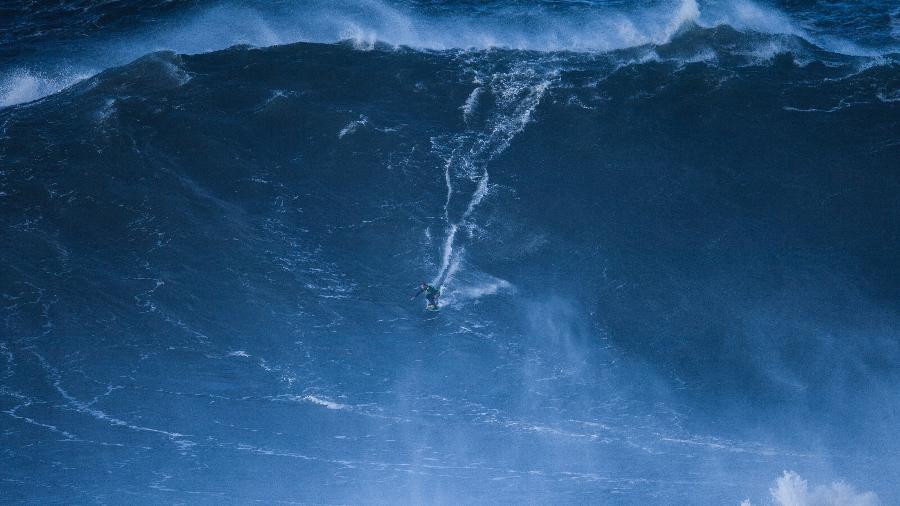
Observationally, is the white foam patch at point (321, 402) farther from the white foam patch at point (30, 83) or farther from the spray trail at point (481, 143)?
the white foam patch at point (30, 83)

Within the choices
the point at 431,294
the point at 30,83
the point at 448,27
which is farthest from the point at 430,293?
the point at 30,83

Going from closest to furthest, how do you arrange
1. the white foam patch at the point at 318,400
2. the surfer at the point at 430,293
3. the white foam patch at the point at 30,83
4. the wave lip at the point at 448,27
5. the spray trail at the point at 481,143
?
the white foam patch at the point at 318,400 < the surfer at the point at 430,293 < the spray trail at the point at 481,143 < the white foam patch at the point at 30,83 < the wave lip at the point at 448,27

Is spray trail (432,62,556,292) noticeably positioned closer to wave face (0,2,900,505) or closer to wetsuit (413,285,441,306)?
wave face (0,2,900,505)

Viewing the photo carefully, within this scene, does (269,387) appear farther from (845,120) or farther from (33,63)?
(845,120)

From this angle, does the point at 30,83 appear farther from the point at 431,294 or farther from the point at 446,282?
the point at 446,282

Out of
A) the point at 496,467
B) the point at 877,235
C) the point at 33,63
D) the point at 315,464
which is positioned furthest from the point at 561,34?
the point at 33,63

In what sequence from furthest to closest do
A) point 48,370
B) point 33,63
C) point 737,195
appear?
point 33,63, point 737,195, point 48,370

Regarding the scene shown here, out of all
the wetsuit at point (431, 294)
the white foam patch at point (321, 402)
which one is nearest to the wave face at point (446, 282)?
the white foam patch at point (321, 402)

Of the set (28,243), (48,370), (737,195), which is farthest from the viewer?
(737,195)
